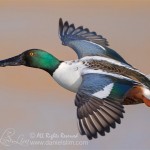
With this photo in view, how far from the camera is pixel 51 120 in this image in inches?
56.3

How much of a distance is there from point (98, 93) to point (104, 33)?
32 centimetres

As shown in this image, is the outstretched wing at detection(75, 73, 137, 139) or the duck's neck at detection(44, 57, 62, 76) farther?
the duck's neck at detection(44, 57, 62, 76)

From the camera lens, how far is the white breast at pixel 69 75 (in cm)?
141

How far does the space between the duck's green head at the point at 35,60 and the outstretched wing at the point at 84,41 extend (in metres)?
0.10

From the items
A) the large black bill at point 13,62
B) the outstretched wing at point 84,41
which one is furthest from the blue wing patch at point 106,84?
the large black bill at point 13,62

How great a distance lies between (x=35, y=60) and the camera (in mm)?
1470

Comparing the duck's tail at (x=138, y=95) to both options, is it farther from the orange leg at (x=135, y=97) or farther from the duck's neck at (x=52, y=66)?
the duck's neck at (x=52, y=66)

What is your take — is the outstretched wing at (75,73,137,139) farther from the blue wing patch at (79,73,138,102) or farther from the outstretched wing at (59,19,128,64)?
the outstretched wing at (59,19,128,64)

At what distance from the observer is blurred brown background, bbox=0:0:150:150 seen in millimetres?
1422

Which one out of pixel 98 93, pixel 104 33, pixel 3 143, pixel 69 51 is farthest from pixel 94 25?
pixel 3 143

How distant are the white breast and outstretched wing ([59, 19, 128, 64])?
64 millimetres

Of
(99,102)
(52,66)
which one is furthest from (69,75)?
(99,102)

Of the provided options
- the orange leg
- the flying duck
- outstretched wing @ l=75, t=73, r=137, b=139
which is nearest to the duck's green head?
the flying duck

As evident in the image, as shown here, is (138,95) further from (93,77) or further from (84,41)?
(84,41)
